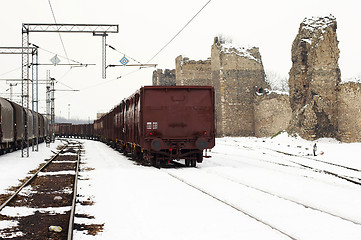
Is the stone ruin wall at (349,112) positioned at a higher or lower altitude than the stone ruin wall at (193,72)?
lower

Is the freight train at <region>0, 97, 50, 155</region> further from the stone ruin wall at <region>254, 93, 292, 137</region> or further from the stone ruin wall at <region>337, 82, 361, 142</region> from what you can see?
the stone ruin wall at <region>254, 93, 292, 137</region>

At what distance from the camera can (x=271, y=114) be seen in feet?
135

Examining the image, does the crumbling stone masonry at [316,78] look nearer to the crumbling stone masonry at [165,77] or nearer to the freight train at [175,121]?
the freight train at [175,121]

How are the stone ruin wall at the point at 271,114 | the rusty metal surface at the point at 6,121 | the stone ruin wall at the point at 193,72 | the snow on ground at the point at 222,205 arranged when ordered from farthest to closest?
the stone ruin wall at the point at 193,72
the stone ruin wall at the point at 271,114
the rusty metal surface at the point at 6,121
the snow on ground at the point at 222,205

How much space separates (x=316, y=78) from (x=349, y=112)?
388 centimetres

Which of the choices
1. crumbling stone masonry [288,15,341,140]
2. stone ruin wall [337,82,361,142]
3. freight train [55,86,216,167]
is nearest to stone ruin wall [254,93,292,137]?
crumbling stone masonry [288,15,341,140]

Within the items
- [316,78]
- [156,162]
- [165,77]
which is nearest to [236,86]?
[316,78]

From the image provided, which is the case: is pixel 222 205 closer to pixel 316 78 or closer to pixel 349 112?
pixel 349 112

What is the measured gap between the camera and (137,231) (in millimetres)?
6070

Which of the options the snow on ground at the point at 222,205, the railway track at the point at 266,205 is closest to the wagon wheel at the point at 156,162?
the snow on ground at the point at 222,205

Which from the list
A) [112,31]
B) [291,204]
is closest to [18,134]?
[112,31]

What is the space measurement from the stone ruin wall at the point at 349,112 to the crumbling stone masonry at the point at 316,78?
847 mm

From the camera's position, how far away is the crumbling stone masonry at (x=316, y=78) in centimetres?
2708

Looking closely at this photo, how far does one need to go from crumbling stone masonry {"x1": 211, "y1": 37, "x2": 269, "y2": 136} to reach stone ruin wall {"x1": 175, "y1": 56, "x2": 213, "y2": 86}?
26.1ft
